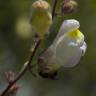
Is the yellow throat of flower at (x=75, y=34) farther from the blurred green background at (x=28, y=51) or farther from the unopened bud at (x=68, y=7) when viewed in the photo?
the blurred green background at (x=28, y=51)

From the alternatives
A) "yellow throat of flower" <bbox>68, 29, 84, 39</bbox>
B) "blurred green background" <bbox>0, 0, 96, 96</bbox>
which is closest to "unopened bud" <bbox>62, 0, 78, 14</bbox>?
"yellow throat of flower" <bbox>68, 29, 84, 39</bbox>

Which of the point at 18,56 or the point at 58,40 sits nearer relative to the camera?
the point at 58,40

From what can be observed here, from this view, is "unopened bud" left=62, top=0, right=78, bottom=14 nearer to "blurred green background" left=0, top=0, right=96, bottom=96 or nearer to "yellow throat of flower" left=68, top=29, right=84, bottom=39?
"yellow throat of flower" left=68, top=29, right=84, bottom=39

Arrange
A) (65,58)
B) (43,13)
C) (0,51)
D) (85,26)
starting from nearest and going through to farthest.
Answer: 1. (43,13)
2. (65,58)
3. (0,51)
4. (85,26)

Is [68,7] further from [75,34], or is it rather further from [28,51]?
[28,51]

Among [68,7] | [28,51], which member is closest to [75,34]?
[68,7]

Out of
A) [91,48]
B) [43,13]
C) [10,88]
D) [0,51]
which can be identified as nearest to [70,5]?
[43,13]

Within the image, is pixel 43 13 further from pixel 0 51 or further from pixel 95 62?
pixel 95 62

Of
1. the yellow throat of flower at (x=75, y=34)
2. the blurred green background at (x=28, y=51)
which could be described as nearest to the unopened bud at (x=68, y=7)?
the yellow throat of flower at (x=75, y=34)

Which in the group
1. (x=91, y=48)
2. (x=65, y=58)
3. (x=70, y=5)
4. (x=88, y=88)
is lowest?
(x=88, y=88)
